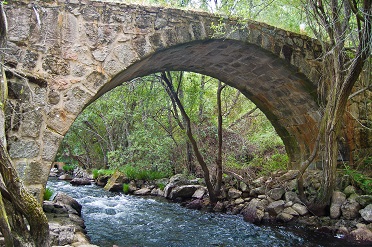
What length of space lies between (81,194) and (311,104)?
606 cm

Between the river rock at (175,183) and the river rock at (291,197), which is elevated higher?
the river rock at (291,197)

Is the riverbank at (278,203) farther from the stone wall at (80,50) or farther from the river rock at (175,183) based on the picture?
the stone wall at (80,50)

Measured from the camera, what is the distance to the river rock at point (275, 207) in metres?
5.65

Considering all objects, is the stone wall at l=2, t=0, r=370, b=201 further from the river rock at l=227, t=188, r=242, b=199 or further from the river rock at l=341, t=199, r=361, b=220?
the river rock at l=227, t=188, r=242, b=199

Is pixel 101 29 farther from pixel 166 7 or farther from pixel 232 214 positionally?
pixel 232 214

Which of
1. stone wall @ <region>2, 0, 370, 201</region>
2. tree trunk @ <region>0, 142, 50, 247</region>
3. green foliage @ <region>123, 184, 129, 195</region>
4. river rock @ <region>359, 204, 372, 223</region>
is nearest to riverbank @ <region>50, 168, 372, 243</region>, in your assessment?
river rock @ <region>359, 204, 372, 223</region>

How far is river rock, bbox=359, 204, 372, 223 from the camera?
4.65m

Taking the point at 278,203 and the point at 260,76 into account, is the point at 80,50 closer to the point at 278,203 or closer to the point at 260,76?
the point at 260,76

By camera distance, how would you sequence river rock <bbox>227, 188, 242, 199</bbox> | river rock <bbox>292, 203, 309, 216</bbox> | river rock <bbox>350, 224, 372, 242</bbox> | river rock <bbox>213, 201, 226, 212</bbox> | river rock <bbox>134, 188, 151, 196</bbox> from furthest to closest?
1. river rock <bbox>134, 188, 151, 196</bbox>
2. river rock <bbox>227, 188, 242, 199</bbox>
3. river rock <bbox>213, 201, 226, 212</bbox>
4. river rock <bbox>292, 203, 309, 216</bbox>
5. river rock <bbox>350, 224, 372, 242</bbox>

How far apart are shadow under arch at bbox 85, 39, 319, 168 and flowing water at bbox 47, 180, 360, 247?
199 cm

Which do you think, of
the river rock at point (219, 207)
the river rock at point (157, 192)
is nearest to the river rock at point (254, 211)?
the river rock at point (219, 207)

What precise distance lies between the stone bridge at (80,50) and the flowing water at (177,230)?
73.6 inches

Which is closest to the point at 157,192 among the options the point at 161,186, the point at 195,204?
the point at 161,186

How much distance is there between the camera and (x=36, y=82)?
323 centimetres
